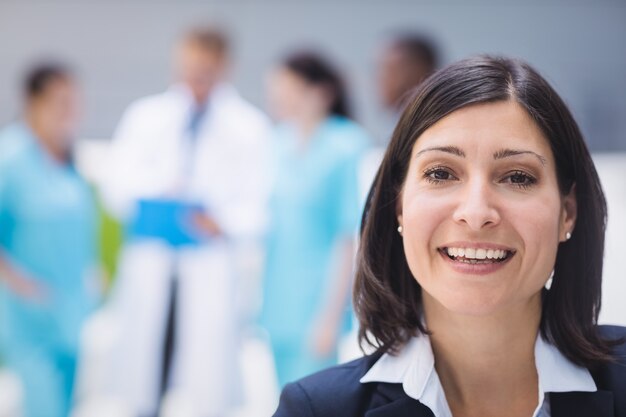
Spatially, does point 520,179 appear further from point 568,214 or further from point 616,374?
point 616,374

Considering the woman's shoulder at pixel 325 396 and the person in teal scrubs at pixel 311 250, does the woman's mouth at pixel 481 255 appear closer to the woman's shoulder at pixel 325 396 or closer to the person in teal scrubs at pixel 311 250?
the woman's shoulder at pixel 325 396

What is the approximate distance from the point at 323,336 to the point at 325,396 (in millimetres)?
1914

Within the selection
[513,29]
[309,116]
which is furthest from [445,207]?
[513,29]

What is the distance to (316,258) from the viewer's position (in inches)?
122

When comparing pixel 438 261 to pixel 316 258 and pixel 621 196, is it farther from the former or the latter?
pixel 621 196

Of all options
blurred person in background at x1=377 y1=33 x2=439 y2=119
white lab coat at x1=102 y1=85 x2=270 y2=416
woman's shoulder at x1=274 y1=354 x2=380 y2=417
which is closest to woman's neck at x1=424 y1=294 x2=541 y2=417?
woman's shoulder at x1=274 y1=354 x2=380 y2=417

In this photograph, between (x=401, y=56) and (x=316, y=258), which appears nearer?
(x=401, y=56)

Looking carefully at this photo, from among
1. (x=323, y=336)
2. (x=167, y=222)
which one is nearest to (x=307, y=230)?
(x=323, y=336)

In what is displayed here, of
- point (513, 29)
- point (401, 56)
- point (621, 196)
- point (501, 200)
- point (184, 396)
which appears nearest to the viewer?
point (501, 200)

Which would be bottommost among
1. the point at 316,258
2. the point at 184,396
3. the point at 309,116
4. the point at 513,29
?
the point at 184,396

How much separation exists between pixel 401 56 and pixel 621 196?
2.51 metres

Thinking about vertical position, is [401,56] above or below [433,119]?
above

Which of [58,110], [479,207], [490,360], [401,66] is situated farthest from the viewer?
[58,110]

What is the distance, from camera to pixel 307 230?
3.09 m
